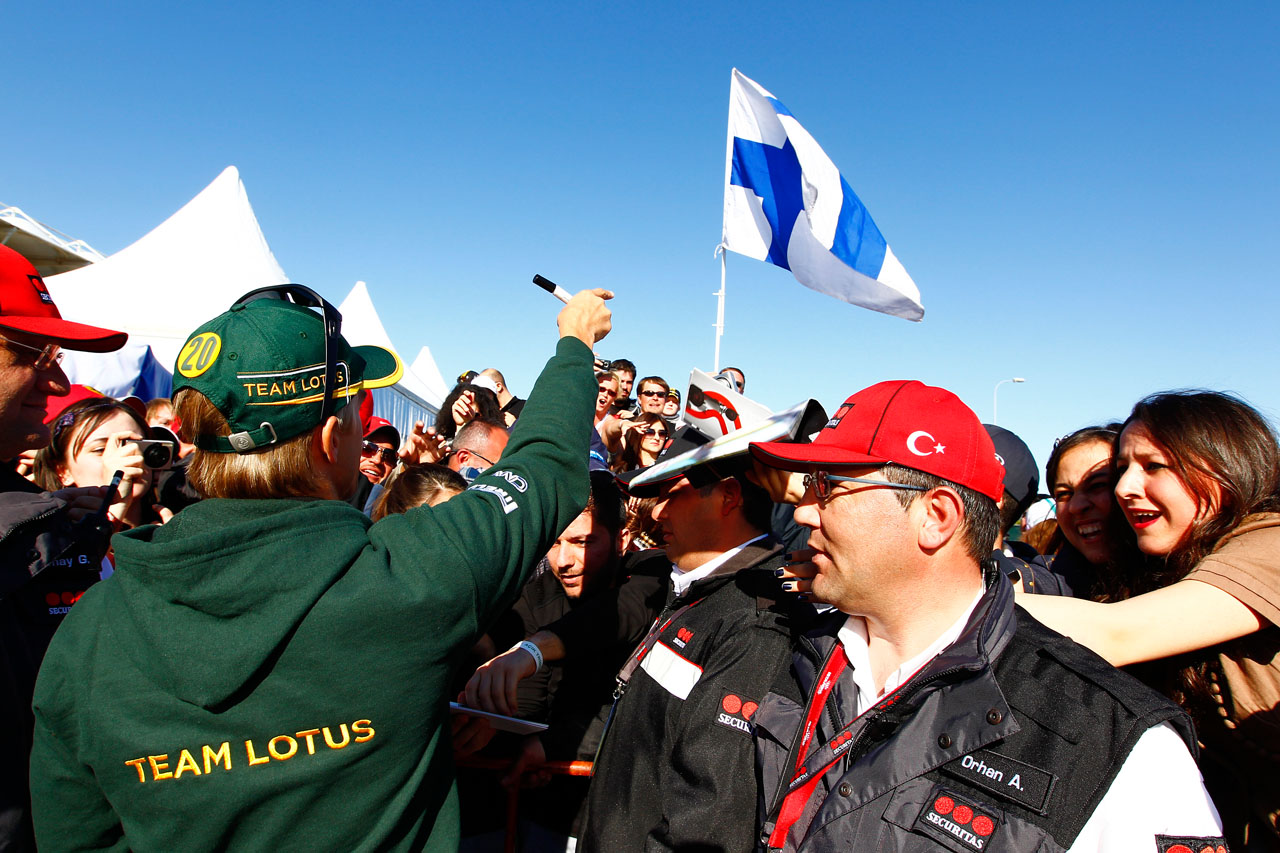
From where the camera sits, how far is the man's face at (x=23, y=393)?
2107 millimetres

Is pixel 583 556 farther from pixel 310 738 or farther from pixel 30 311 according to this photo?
pixel 30 311

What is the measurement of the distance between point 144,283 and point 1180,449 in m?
15.0

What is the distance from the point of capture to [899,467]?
2006 millimetres

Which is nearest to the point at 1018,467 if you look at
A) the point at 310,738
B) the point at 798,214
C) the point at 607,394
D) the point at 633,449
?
the point at 310,738

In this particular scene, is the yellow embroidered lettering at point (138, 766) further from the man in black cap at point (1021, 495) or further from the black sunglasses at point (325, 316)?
the man in black cap at point (1021, 495)

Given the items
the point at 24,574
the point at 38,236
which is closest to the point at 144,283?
the point at 24,574

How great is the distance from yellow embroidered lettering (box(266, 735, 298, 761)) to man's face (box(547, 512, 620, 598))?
2132mm

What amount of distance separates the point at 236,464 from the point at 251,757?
1.94 feet

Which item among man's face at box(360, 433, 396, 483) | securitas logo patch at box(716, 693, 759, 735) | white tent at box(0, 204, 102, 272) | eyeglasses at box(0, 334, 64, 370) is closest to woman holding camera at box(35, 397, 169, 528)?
eyeglasses at box(0, 334, 64, 370)

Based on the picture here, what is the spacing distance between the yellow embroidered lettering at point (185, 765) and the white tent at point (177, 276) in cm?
1240

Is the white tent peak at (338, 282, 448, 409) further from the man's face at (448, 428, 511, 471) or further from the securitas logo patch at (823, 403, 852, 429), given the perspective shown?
the securitas logo patch at (823, 403, 852, 429)

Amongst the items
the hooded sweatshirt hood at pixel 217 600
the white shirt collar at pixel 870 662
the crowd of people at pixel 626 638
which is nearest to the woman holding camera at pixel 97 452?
the crowd of people at pixel 626 638

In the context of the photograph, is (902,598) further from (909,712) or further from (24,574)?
(24,574)

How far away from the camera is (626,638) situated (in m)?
3.10
